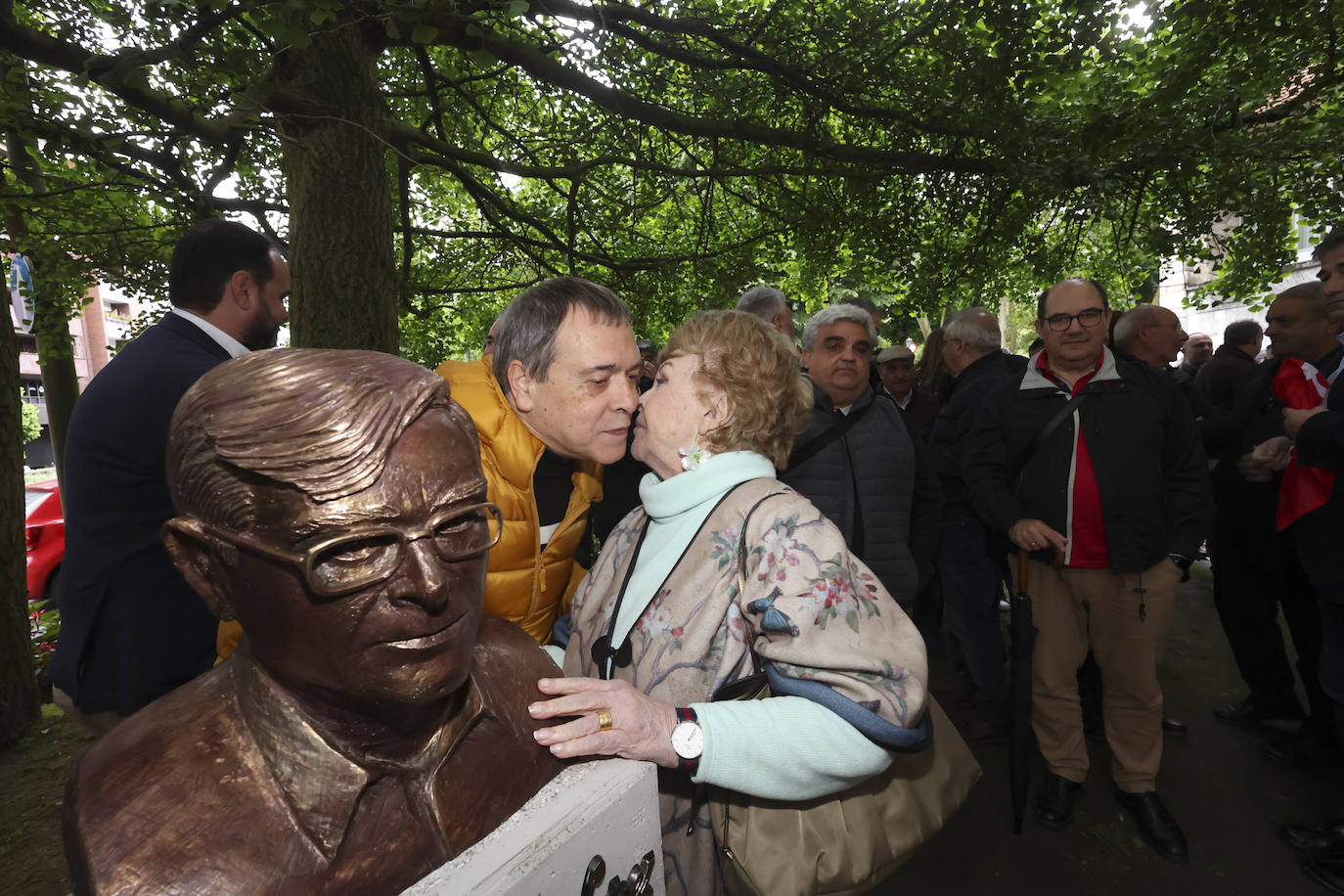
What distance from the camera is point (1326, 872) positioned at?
2.77m

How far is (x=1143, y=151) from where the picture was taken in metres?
3.71

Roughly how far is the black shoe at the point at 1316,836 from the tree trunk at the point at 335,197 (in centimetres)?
476

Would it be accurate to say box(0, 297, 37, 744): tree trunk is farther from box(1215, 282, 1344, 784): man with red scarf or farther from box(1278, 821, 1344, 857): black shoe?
box(1278, 821, 1344, 857): black shoe

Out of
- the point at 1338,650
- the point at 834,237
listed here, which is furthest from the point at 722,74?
the point at 1338,650

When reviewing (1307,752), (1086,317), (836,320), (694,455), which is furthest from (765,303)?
(1307,752)

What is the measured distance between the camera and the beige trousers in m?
2.88

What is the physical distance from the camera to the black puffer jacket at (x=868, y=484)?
294 cm

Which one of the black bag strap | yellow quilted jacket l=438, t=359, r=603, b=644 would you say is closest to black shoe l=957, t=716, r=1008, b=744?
the black bag strap

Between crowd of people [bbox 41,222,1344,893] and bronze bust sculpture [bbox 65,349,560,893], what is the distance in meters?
0.31

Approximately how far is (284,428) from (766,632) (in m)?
0.89

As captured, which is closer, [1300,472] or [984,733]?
[1300,472]

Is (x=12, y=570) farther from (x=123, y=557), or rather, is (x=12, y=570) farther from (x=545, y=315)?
(x=545, y=315)

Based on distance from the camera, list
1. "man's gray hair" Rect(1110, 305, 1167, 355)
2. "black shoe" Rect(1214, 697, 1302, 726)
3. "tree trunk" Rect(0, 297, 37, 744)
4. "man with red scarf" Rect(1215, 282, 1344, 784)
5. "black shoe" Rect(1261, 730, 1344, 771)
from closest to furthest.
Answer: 1. "man with red scarf" Rect(1215, 282, 1344, 784)
2. "black shoe" Rect(1261, 730, 1344, 771)
3. "tree trunk" Rect(0, 297, 37, 744)
4. "black shoe" Rect(1214, 697, 1302, 726)
5. "man's gray hair" Rect(1110, 305, 1167, 355)

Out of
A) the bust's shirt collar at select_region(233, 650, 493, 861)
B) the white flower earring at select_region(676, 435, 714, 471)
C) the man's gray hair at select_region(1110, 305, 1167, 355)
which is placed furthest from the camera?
the man's gray hair at select_region(1110, 305, 1167, 355)
